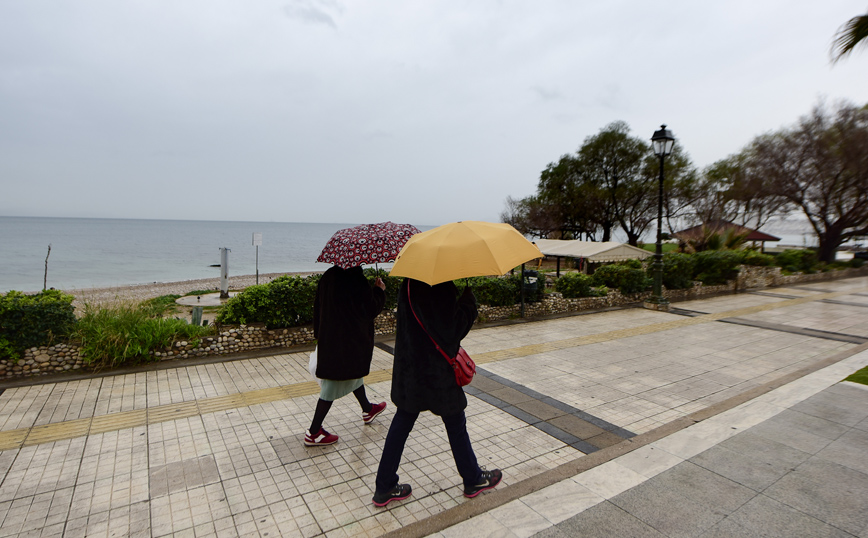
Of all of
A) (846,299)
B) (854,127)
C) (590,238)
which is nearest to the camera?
(846,299)

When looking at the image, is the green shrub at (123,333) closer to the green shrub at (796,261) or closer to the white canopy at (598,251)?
the white canopy at (598,251)

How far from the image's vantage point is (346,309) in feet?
13.0

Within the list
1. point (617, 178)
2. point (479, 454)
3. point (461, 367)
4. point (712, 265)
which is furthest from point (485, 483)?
point (617, 178)

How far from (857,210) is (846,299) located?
13869mm

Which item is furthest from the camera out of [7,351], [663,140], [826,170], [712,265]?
[826,170]

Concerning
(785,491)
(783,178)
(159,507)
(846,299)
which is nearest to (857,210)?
(783,178)

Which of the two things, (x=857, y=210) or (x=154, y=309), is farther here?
→ (x=857, y=210)

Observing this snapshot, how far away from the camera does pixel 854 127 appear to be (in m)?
24.0

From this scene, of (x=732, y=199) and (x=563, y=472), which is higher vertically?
(x=732, y=199)

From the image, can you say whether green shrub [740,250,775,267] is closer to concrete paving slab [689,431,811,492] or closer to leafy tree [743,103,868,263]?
leafy tree [743,103,868,263]

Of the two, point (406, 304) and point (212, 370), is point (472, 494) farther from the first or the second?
point (212, 370)

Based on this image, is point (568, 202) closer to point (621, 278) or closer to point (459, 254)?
point (621, 278)

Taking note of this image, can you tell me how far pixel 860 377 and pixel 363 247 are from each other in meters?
7.02

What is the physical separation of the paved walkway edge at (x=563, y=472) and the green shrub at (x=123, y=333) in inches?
209
